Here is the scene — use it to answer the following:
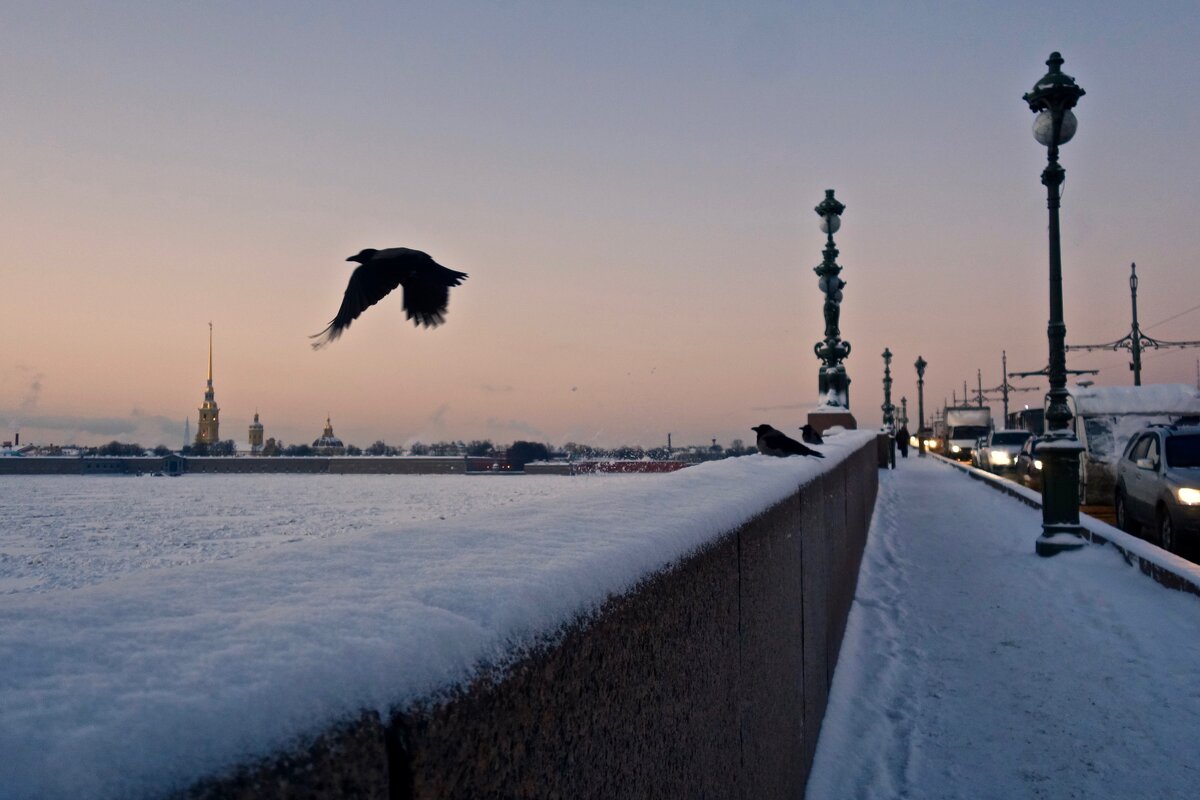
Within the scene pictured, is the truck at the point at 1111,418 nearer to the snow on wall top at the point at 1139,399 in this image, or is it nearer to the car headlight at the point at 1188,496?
the snow on wall top at the point at 1139,399

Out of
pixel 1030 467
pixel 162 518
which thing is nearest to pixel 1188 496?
pixel 1030 467

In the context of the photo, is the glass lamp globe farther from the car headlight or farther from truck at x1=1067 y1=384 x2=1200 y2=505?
truck at x1=1067 y1=384 x2=1200 y2=505

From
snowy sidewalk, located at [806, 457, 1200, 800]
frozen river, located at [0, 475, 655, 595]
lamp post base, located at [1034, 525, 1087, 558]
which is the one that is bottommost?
frozen river, located at [0, 475, 655, 595]

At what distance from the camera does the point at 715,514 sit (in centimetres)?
256

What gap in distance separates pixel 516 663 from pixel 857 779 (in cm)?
358

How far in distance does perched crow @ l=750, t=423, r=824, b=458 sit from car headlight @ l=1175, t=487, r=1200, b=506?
294 inches

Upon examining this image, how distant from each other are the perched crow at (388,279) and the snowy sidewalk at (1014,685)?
459 centimetres

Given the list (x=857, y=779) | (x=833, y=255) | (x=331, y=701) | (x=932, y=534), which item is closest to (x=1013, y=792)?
(x=857, y=779)

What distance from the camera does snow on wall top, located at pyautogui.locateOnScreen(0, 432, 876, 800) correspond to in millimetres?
774

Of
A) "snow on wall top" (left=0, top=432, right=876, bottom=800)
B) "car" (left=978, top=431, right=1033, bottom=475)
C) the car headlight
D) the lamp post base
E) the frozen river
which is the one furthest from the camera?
the frozen river

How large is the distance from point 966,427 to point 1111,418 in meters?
34.8

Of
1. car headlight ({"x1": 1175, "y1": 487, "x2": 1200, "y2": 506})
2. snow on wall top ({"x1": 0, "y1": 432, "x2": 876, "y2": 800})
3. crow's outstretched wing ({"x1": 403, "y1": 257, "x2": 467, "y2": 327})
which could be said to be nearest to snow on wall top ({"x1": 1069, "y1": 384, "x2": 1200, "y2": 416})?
car headlight ({"x1": 1175, "y1": 487, "x2": 1200, "y2": 506})

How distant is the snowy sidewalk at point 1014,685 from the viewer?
433cm

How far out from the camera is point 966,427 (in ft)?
171
